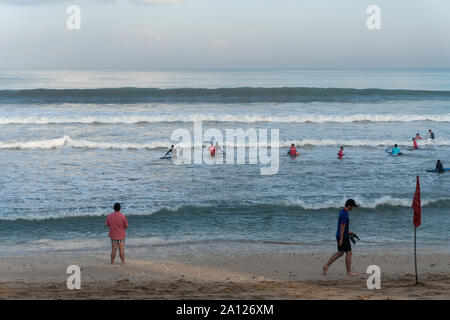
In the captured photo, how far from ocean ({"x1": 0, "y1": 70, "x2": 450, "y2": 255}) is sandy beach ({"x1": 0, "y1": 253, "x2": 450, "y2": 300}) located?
3.28 ft

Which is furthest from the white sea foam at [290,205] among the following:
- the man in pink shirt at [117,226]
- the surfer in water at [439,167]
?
the surfer in water at [439,167]

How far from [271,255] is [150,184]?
7714 mm

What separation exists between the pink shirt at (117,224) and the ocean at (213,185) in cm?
160

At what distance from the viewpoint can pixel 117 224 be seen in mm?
9812

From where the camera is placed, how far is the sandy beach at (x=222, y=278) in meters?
7.90

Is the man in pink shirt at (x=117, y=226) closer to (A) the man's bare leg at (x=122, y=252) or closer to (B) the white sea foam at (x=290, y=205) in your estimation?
(A) the man's bare leg at (x=122, y=252)

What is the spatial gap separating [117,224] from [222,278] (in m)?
2.28

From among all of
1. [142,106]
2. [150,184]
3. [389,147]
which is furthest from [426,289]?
[142,106]

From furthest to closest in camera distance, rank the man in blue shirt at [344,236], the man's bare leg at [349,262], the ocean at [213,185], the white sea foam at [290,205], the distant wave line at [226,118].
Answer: the distant wave line at [226,118] → the white sea foam at [290,205] → the ocean at [213,185] → the man's bare leg at [349,262] → the man in blue shirt at [344,236]

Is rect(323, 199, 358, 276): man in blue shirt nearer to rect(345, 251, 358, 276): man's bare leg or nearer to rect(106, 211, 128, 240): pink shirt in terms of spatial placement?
rect(345, 251, 358, 276): man's bare leg

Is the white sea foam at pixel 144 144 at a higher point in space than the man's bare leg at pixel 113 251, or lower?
higher

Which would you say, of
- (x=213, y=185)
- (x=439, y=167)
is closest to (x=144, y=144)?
(x=213, y=185)

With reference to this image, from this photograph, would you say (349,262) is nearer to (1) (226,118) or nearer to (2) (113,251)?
(2) (113,251)
